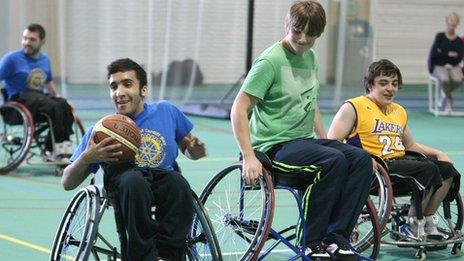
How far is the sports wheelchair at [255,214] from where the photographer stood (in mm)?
4121

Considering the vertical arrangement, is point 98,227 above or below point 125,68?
below

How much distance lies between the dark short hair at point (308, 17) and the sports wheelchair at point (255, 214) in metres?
0.56

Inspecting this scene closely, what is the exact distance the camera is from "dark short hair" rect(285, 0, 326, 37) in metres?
4.34

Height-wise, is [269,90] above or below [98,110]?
above

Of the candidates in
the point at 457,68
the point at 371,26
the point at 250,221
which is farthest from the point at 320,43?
the point at 250,221

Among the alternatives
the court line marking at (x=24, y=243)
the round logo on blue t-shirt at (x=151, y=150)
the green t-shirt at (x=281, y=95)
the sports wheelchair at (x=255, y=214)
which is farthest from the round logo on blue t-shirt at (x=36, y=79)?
the round logo on blue t-shirt at (x=151, y=150)

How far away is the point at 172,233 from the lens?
12.6 feet

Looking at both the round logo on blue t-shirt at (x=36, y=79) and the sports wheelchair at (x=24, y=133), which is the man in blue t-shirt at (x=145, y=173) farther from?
the round logo on blue t-shirt at (x=36, y=79)

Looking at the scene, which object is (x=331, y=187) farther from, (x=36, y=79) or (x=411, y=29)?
(x=411, y=29)

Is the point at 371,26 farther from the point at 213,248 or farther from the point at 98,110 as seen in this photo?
the point at 213,248

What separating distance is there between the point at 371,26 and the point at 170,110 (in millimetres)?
8989

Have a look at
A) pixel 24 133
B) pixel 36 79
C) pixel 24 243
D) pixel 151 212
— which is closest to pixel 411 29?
pixel 36 79

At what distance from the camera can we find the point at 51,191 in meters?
6.88

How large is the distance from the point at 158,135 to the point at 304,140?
738 mm
